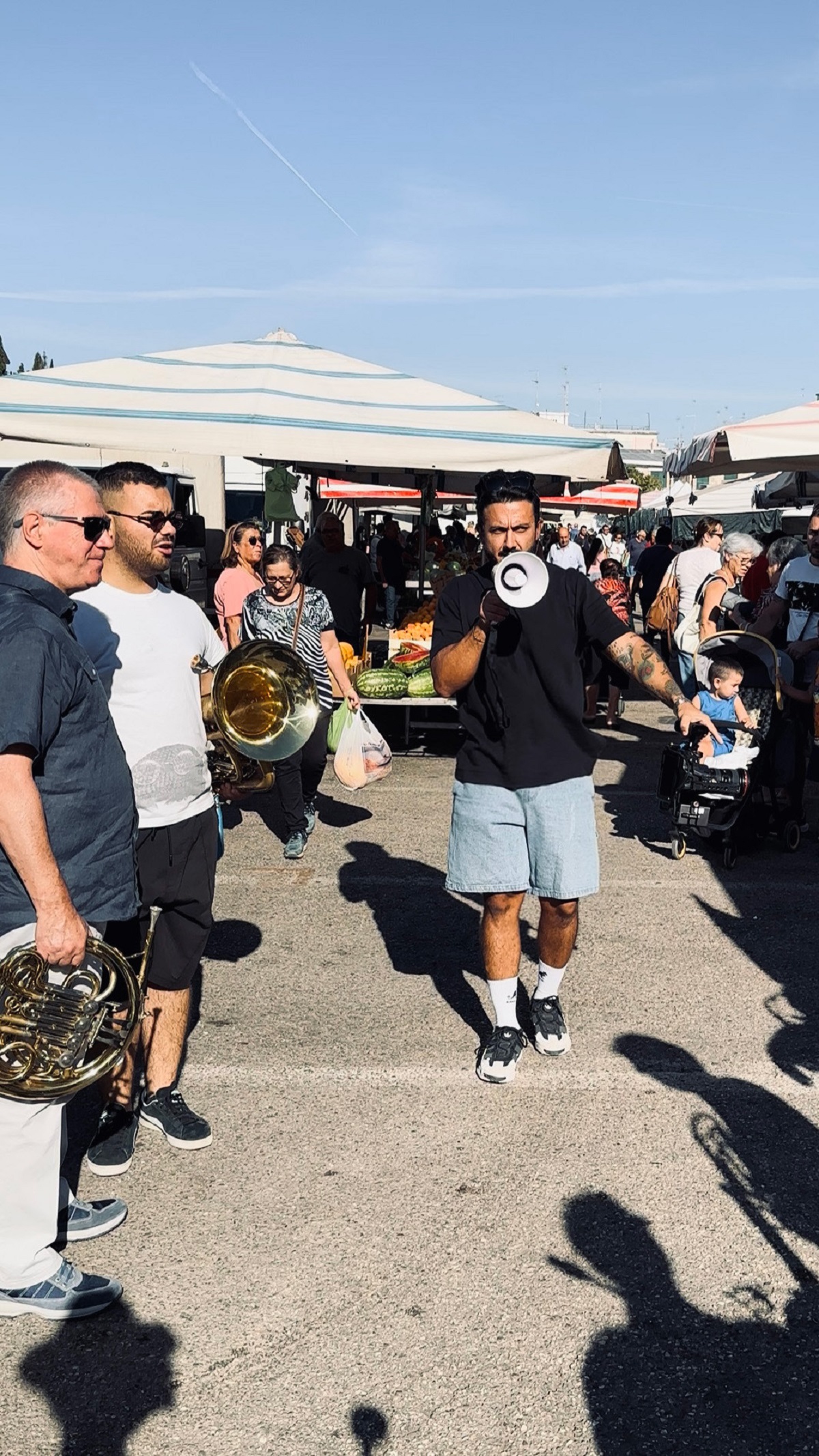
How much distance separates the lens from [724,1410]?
8.94ft

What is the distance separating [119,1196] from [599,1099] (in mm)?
1571

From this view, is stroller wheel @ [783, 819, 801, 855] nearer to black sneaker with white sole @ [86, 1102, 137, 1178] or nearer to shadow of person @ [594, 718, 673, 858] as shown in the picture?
shadow of person @ [594, 718, 673, 858]

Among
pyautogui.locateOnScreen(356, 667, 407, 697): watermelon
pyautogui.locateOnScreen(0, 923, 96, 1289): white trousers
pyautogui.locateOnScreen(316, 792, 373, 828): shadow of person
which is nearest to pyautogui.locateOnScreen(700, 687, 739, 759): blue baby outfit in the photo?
pyautogui.locateOnScreen(316, 792, 373, 828): shadow of person

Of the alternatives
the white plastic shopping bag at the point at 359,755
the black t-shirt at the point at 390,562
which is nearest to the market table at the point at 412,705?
the white plastic shopping bag at the point at 359,755

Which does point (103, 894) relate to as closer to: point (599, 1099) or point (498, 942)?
point (498, 942)

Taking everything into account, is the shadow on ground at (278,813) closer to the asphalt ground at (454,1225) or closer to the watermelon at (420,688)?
the watermelon at (420,688)

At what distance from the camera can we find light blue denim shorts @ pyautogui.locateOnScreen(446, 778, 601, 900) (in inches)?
168

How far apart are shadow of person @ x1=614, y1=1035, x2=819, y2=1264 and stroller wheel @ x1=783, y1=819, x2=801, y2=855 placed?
3.30 m

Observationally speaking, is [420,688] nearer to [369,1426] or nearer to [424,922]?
[424,922]

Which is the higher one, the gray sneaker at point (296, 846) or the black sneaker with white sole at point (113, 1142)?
the black sneaker with white sole at point (113, 1142)

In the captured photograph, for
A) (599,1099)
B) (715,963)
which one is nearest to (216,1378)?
(599,1099)

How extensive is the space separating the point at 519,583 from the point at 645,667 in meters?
0.70

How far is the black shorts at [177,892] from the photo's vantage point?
3775 mm

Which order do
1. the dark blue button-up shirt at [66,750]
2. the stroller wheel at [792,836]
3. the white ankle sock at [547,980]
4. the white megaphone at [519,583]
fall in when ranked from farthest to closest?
1. the stroller wheel at [792,836]
2. the white ankle sock at [547,980]
3. the white megaphone at [519,583]
4. the dark blue button-up shirt at [66,750]
